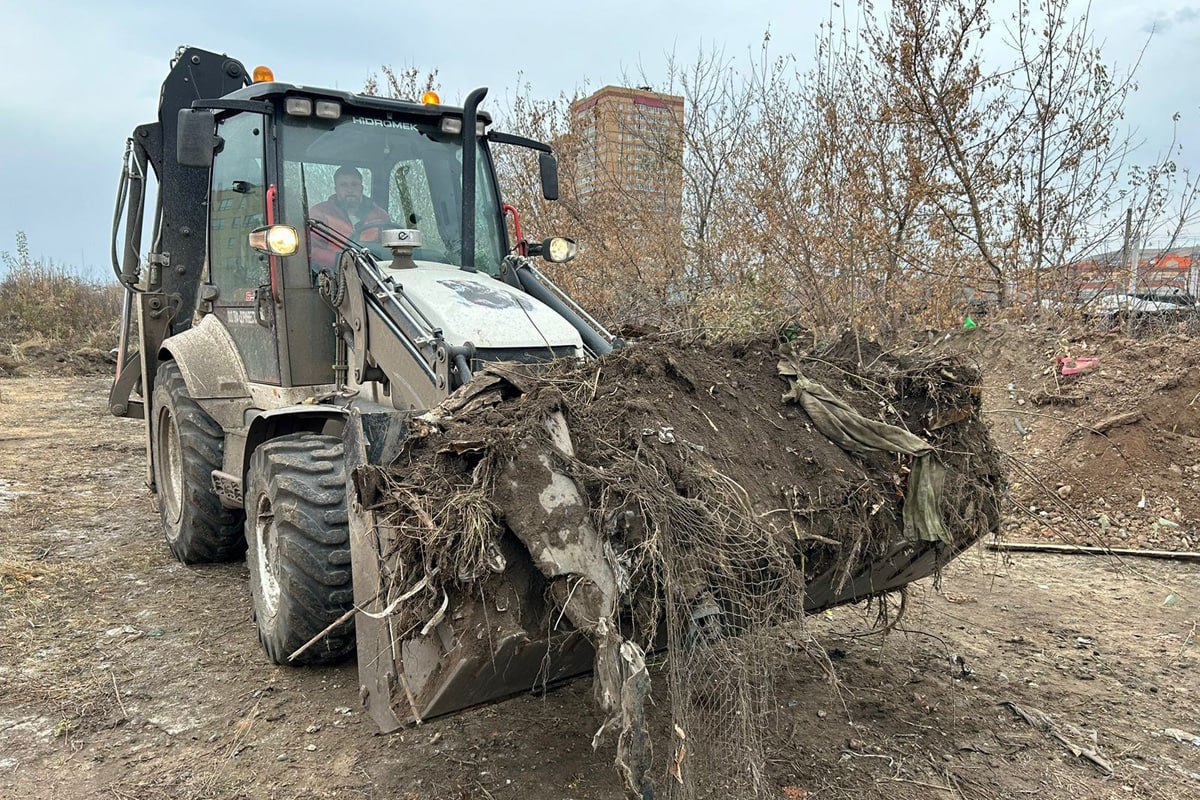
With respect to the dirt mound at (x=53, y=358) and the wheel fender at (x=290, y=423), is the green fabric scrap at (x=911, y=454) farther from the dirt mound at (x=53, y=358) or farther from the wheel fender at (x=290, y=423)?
the dirt mound at (x=53, y=358)

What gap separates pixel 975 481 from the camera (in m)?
3.50

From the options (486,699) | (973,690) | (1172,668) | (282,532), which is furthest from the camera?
(1172,668)

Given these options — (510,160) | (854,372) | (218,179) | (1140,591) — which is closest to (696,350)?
(854,372)

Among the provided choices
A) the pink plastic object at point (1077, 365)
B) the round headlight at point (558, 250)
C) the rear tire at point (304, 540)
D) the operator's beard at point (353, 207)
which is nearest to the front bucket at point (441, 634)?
the rear tire at point (304, 540)

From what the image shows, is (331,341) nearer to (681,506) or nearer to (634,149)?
(681,506)

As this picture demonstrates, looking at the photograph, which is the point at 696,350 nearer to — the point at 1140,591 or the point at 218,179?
the point at 218,179

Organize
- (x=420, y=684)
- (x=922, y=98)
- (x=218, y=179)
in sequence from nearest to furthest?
1. (x=420, y=684)
2. (x=218, y=179)
3. (x=922, y=98)

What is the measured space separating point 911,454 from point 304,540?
247cm

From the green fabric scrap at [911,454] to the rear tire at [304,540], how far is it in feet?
6.65

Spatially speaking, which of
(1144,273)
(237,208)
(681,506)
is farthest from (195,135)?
(1144,273)

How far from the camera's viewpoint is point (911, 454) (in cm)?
335

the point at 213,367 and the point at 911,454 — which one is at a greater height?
the point at 213,367

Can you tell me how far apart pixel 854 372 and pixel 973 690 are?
62.1 inches

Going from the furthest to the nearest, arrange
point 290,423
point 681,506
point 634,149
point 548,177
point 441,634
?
1. point 634,149
2. point 548,177
3. point 290,423
4. point 681,506
5. point 441,634
